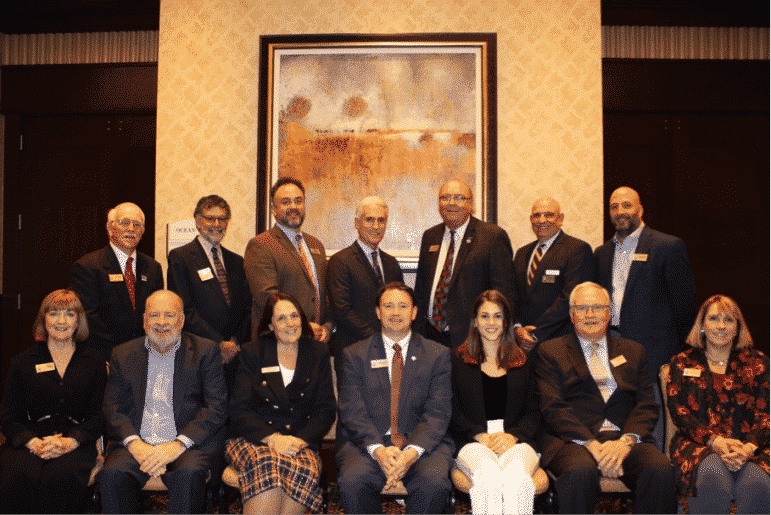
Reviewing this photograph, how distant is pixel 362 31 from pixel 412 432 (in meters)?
3.44

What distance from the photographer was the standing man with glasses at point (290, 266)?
13.0 feet

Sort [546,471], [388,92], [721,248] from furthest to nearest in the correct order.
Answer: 1. [721,248]
2. [388,92]
3. [546,471]

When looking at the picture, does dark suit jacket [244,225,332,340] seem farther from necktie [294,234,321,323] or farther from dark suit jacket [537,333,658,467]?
dark suit jacket [537,333,658,467]

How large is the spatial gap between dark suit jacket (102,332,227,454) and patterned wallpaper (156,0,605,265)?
6.36 feet

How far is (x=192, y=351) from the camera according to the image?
3391 mm

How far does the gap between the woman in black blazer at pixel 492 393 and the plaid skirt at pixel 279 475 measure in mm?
774

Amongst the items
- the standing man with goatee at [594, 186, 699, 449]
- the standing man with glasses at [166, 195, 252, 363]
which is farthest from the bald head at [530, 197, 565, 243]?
the standing man with glasses at [166, 195, 252, 363]

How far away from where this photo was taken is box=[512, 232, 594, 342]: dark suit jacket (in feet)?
12.8

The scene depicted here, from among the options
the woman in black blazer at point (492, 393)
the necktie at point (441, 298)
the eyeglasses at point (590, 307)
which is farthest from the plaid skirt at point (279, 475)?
the eyeglasses at point (590, 307)

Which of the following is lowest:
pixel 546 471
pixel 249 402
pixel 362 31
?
pixel 546 471

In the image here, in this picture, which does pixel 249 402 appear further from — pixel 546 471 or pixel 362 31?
pixel 362 31

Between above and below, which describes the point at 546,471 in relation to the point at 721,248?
below

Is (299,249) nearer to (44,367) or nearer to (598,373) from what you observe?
(44,367)

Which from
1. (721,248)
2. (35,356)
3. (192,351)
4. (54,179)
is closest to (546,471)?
(192,351)
